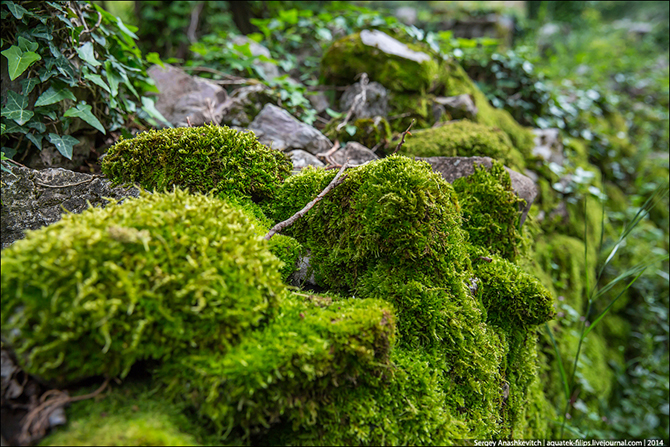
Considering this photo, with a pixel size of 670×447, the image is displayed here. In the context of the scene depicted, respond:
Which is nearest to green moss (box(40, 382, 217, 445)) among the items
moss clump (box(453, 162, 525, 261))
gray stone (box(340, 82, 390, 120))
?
moss clump (box(453, 162, 525, 261))

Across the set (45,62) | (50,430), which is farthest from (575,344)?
(45,62)

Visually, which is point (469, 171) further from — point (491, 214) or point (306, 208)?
point (306, 208)

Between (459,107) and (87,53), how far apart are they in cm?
338

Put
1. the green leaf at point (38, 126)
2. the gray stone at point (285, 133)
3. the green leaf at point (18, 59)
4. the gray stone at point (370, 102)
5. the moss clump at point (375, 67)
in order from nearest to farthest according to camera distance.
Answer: the green leaf at point (18, 59)
the green leaf at point (38, 126)
the gray stone at point (285, 133)
the gray stone at point (370, 102)
the moss clump at point (375, 67)

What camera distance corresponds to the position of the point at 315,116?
3.74 m

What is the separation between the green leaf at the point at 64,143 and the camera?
238 cm

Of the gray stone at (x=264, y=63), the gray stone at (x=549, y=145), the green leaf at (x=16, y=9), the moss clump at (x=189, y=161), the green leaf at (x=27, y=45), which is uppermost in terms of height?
the green leaf at (x=16, y=9)

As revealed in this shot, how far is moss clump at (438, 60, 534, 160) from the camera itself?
4382mm

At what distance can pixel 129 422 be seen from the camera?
1207 mm

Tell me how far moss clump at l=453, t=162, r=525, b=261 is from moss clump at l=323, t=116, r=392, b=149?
108cm

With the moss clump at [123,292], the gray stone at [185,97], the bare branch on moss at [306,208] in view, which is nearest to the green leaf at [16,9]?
the gray stone at [185,97]

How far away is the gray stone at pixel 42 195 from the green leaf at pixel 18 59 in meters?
0.63

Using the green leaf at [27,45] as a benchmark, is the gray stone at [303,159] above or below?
below

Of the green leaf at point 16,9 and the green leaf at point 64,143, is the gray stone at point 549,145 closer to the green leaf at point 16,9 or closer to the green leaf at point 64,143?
the green leaf at point 64,143
